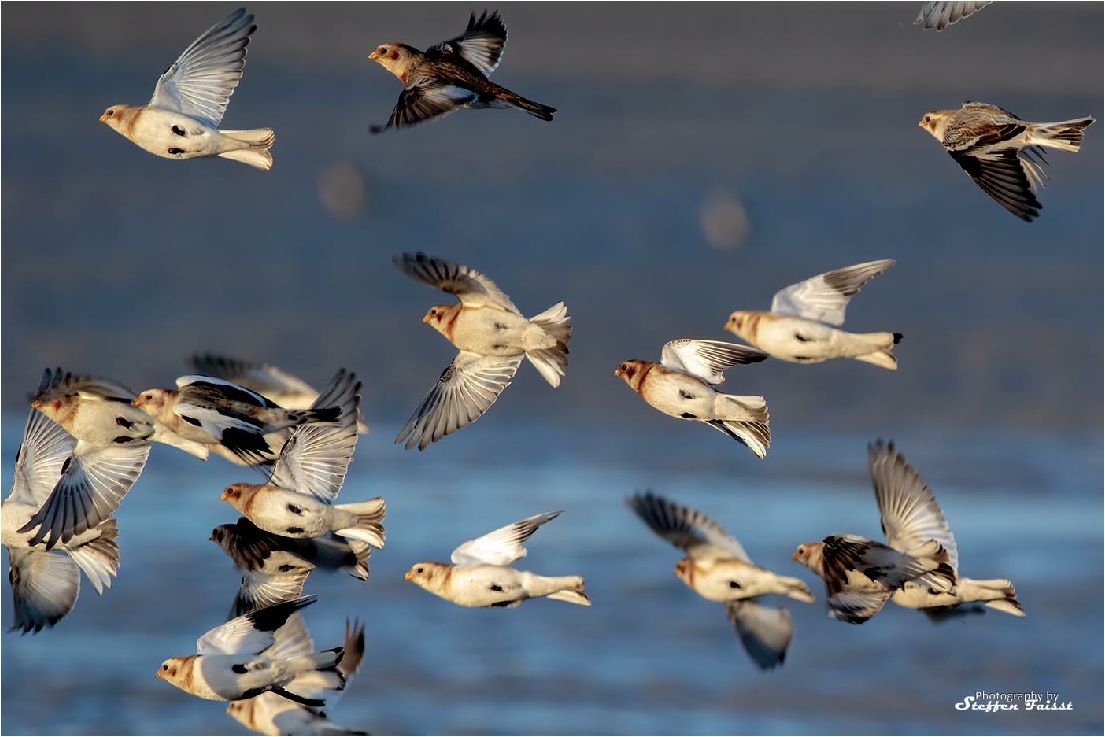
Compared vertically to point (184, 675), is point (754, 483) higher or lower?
higher

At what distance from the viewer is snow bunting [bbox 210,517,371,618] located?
9.67 metres

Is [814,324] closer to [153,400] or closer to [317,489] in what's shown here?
[317,489]

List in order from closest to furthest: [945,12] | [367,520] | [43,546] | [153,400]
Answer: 1. [945,12]
2. [153,400]
3. [367,520]
4. [43,546]

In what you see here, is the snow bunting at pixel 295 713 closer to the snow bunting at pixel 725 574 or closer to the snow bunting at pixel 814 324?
the snow bunting at pixel 725 574

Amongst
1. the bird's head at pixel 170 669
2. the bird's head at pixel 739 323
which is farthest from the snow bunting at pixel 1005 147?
the bird's head at pixel 170 669

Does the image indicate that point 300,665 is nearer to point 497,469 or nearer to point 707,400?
point 707,400

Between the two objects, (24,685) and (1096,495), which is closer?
(24,685)

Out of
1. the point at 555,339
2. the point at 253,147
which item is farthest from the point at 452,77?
the point at 555,339

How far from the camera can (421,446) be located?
9.91m

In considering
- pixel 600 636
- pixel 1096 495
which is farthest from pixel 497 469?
pixel 1096 495

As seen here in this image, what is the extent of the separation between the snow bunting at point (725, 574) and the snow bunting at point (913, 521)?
512 mm

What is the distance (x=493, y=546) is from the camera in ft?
30.5

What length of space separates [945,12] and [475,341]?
7.76 feet

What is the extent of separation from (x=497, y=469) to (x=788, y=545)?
2570mm
